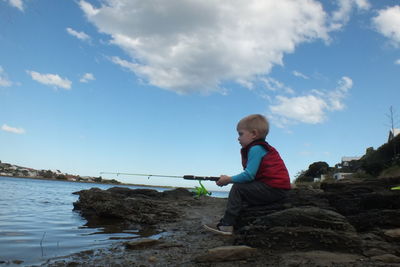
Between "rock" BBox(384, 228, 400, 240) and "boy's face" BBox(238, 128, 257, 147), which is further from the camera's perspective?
"boy's face" BBox(238, 128, 257, 147)

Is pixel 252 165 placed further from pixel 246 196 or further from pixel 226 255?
pixel 226 255

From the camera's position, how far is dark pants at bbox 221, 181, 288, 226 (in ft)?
15.0

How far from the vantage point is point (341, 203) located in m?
5.82

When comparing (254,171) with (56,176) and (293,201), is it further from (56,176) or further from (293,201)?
(56,176)

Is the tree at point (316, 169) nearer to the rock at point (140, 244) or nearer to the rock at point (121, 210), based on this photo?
the rock at point (121, 210)

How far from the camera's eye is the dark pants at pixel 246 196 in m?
4.57

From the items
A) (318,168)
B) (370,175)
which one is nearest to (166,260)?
(370,175)

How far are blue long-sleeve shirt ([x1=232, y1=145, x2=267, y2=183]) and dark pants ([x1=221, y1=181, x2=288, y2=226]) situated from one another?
0.35ft

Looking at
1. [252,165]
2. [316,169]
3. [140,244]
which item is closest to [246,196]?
[252,165]

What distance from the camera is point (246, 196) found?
15.3 feet

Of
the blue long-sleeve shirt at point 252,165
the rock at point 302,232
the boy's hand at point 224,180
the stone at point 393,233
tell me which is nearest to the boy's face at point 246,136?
the blue long-sleeve shirt at point 252,165

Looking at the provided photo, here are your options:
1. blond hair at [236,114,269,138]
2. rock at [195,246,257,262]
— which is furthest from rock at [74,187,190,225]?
rock at [195,246,257,262]

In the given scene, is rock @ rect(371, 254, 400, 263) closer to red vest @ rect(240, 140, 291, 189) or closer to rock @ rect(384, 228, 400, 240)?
rock @ rect(384, 228, 400, 240)

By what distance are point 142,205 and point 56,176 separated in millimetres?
100904
